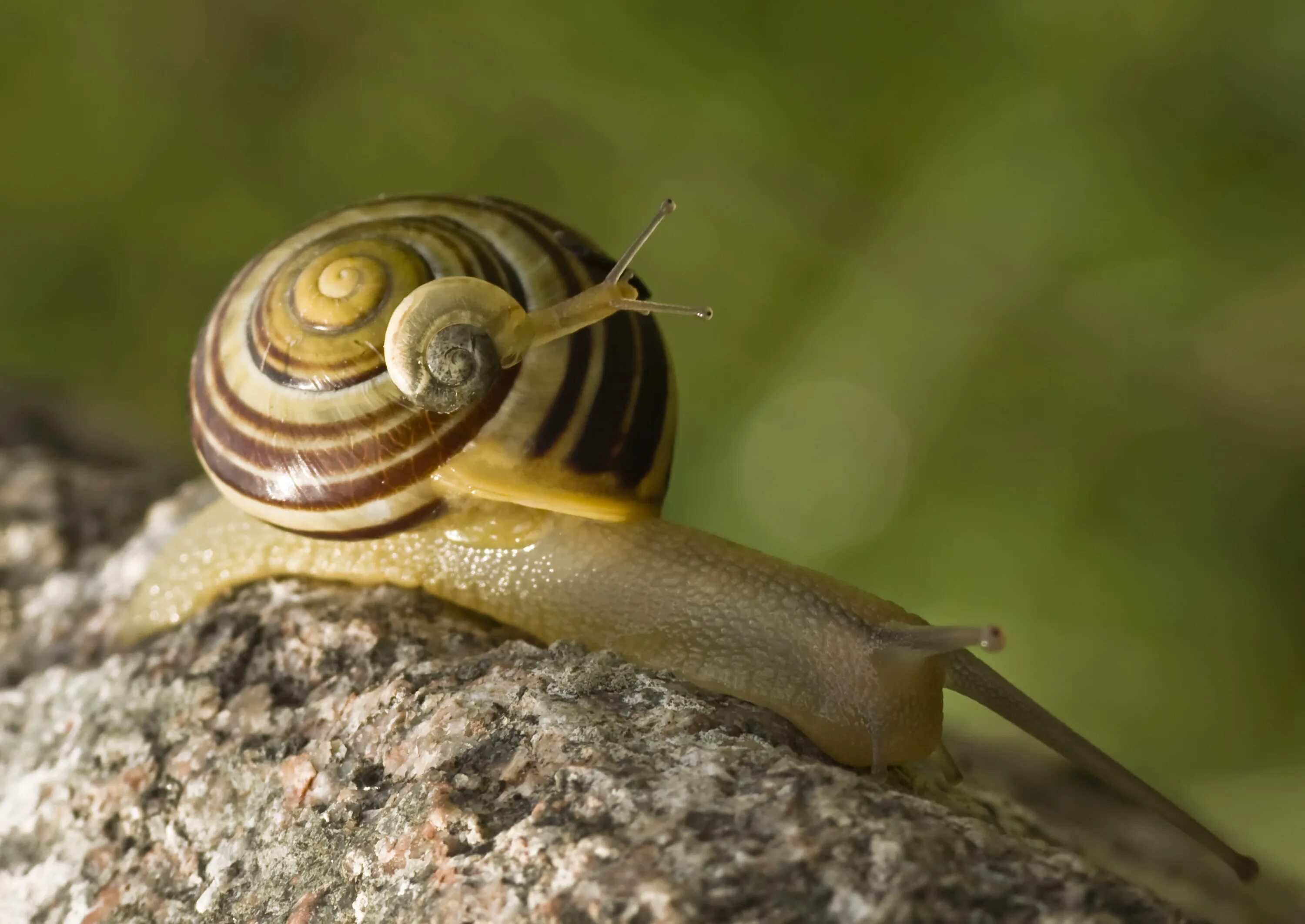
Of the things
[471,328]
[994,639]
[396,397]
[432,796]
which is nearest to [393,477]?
[396,397]

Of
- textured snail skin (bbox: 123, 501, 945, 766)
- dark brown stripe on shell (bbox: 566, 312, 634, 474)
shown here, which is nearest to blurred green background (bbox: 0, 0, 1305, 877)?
textured snail skin (bbox: 123, 501, 945, 766)

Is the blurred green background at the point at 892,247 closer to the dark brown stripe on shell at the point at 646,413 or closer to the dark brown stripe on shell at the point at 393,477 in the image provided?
the dark brown stripe on shell at the point at 646,413

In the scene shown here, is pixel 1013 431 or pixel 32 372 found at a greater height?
pixel 1013 431

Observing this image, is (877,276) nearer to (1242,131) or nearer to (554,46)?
(1242,131)

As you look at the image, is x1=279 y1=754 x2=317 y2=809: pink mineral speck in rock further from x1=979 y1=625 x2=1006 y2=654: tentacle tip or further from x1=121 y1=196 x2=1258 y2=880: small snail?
x1=979 y1=625 x2=1006 y2=654: tentacle tip

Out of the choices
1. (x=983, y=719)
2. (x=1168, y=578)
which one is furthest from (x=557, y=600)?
(x=1168, y=578)
